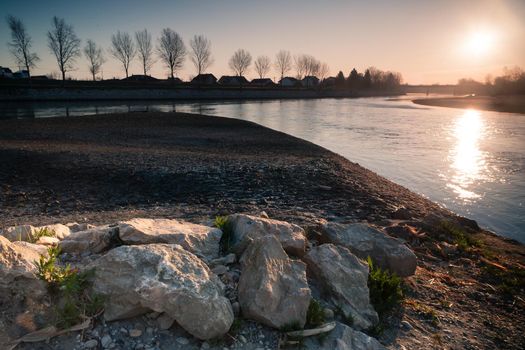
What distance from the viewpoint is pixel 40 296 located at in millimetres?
3600

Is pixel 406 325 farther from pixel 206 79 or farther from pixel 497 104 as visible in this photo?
pixel 206 79

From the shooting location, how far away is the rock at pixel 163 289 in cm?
353

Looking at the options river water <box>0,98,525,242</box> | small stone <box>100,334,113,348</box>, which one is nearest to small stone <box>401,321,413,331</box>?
small stone <box>100,334,113,348</box>

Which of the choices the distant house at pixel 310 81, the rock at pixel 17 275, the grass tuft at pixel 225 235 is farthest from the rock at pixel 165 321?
the distant house at pixel 310 81

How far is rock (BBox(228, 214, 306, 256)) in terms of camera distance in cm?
518

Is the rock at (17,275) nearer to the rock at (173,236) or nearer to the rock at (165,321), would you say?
the rock at (173,236)

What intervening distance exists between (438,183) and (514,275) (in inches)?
369

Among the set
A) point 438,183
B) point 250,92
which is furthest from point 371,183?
point 250,92

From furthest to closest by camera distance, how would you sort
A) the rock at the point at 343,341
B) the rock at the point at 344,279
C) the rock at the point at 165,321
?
the rock at the point at 344,279
the rock at the point at 343,341
the rock at the point at 165,321

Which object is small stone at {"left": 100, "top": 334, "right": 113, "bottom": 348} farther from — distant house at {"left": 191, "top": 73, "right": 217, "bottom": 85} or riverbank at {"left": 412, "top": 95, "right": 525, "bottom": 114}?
distant house at {"left": 191, "top": 73, "right": 217, "bottom": 85}

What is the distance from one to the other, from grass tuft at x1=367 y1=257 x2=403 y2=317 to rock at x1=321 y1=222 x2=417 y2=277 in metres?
0.68

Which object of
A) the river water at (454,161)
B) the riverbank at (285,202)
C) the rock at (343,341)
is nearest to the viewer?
the rock at (343,341)

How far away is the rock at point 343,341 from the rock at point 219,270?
4.29ft

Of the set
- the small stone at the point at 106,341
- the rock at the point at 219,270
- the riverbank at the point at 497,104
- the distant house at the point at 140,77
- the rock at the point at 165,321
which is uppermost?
the distant house at the point at 140,77
